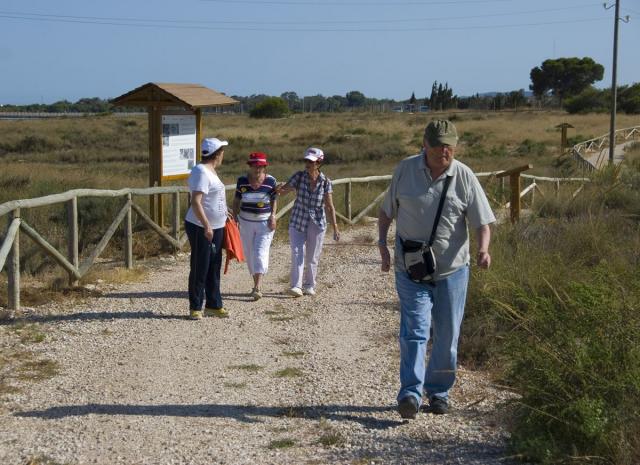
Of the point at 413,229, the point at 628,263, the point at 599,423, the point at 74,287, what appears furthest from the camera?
the point at 74,287

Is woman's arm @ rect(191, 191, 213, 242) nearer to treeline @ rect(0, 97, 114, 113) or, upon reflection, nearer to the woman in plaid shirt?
the woman in plaid shirt

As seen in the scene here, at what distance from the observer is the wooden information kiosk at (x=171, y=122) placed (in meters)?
12.1

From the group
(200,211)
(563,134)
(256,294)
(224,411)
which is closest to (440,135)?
(224,411)

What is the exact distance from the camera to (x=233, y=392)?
20.7ft

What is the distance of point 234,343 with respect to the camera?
7621 mm

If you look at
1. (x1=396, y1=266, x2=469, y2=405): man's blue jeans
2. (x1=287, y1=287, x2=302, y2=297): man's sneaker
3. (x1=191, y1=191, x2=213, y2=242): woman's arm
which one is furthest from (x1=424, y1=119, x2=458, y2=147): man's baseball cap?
(x1=287, y1=287, x2=302, y2=297): man's sneaker

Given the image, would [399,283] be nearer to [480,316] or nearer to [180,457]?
[180,457]

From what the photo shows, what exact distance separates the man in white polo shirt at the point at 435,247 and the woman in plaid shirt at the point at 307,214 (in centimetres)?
369

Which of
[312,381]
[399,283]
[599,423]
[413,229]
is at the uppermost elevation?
[413,229]

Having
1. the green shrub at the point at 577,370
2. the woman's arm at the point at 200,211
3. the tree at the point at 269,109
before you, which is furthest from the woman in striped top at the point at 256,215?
the tree at the point at 269,109

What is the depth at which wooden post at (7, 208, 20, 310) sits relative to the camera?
8391mm

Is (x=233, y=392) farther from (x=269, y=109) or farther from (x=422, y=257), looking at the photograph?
(x=269, y=109)

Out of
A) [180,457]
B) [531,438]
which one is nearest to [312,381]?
[180,457]

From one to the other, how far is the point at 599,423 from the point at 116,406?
3.15m
